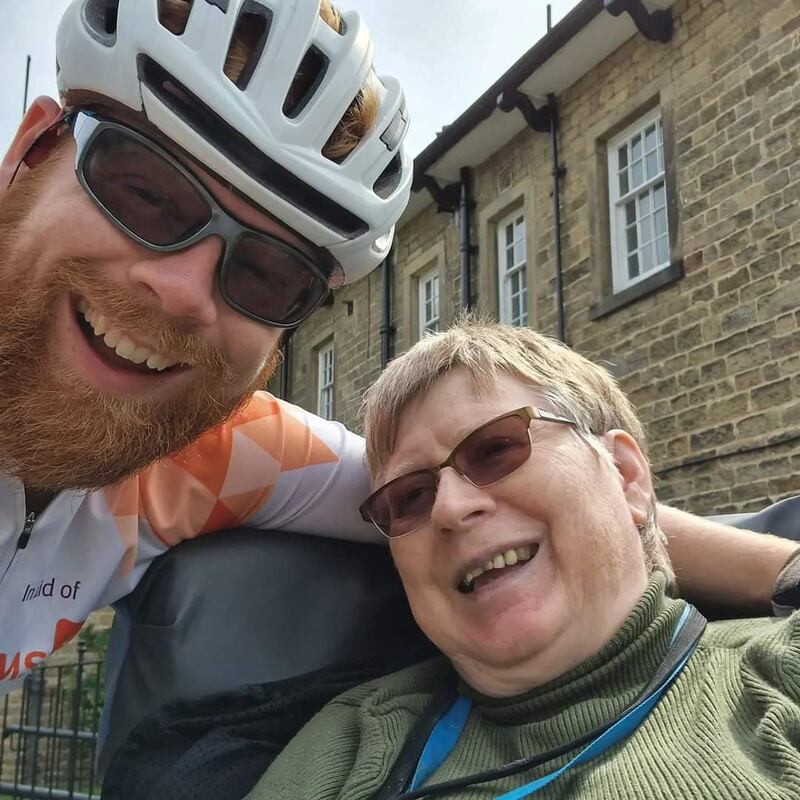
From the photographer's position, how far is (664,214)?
360 inches

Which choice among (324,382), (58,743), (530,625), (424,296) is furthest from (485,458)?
(324,382)

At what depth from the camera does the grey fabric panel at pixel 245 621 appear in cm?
205

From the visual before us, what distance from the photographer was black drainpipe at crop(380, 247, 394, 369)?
1439 centimetres

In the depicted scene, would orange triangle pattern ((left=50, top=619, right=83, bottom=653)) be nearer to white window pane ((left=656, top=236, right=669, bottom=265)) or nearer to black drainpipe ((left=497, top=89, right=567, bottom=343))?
white window pane ((left=656, top=236, right=669, bottom=265))

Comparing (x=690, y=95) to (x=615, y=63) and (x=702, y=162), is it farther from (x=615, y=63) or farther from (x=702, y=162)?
(x=615, y=63)

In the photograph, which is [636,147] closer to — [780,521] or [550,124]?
[550,124]

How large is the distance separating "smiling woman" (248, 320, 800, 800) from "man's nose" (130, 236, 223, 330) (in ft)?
1.62

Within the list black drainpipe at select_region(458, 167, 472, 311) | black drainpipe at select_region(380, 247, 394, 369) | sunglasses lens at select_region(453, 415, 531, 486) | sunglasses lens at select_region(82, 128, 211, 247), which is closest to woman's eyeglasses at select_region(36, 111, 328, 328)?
sunglasses lens at select_region(82, 128, 211, 247)

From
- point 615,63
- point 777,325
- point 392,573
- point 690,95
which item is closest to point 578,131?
point 615,63

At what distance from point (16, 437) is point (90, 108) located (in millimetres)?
724

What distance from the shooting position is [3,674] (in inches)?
83.3

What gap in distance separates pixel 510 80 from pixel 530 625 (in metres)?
9.57

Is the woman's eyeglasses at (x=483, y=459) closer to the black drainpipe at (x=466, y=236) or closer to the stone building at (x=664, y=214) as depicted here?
the stone building at (x=664, y=214)

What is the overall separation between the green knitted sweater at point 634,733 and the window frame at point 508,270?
9.47 m
